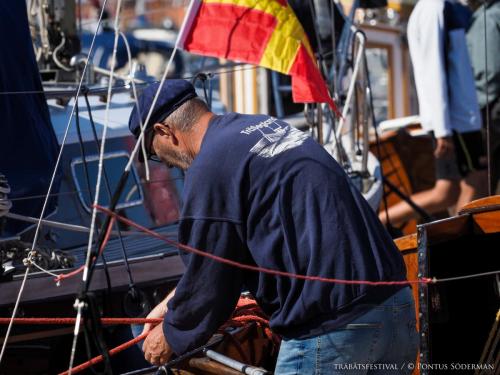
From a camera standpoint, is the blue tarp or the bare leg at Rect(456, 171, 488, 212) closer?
the blue tarp

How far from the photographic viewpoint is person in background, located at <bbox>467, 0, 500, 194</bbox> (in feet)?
23.2

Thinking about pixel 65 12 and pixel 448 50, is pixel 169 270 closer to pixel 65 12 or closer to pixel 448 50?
pixel 65 12

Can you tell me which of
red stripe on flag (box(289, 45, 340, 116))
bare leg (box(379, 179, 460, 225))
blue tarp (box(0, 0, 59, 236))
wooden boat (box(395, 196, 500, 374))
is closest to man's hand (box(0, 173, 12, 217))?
blue tarp (box(0, 0, 59, 236))

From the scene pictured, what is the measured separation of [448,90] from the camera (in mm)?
6965

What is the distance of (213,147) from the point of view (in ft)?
9.75

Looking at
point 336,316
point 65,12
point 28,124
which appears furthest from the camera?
point 65,12

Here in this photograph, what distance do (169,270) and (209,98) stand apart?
1.30 metres

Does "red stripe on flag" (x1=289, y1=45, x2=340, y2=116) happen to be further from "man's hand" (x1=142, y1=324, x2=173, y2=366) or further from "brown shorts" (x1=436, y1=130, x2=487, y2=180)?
"brown shorts" (x1=436, y1=130, x2=487, y2=180)

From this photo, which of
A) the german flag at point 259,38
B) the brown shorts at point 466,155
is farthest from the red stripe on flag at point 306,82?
the brown shorts at point 466,155

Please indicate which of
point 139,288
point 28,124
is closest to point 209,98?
point 28,124

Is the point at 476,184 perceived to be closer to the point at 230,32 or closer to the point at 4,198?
the point at 230,32

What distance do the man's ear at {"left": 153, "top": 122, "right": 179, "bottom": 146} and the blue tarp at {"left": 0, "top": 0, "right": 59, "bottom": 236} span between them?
1.62m

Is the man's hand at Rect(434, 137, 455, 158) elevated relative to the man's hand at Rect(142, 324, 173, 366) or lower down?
lower down

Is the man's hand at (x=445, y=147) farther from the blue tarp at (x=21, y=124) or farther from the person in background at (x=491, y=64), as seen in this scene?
the blue tarp at (x=21, y=124)
